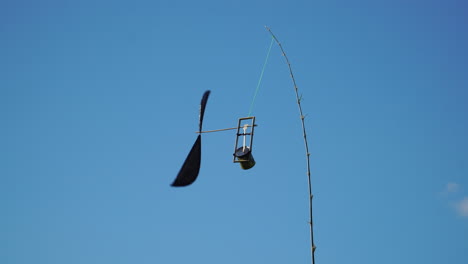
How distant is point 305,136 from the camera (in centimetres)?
826

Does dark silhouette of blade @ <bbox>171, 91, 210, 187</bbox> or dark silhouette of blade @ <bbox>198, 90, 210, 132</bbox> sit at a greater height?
dark silhouette of blade @ <bbox>198, 90, 210, 132</bbox>

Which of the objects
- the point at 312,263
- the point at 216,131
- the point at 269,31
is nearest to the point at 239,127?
the point at 216,131

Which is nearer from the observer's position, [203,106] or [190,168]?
[190,168]

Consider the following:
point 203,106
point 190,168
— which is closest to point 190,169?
point 190,168

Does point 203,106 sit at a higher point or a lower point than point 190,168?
higher

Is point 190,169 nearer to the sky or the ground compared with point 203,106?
nearer to the ground

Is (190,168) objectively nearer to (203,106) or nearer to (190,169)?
(190,169)

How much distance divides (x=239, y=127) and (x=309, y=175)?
2.31 metres

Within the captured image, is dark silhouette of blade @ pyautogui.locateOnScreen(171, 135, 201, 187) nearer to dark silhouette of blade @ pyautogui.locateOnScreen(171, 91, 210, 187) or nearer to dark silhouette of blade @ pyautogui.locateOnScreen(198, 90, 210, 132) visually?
dark silhouette of blade @ pyautogui.locateOnScreen(171, 91, 210, 187)

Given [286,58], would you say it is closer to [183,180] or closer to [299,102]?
[299,102]

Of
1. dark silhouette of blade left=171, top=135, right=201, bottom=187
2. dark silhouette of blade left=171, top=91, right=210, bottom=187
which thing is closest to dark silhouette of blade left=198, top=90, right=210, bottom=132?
dark silhouette of blade left=171, top=91, right=210, bottom=187

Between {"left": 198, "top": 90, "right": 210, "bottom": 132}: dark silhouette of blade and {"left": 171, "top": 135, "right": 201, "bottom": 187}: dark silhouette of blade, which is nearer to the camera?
{"left": 171, "top": 135, "right": 201, "bottom": 187}: dark silhouette of blade

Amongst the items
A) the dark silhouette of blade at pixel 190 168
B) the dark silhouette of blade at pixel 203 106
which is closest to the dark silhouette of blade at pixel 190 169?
the dark silhouette of blade at pixel 190 168

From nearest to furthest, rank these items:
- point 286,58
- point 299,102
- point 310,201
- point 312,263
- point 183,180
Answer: point 312,263 < point 310,201 < point 183,180 < point 299,102 < point 286,58
